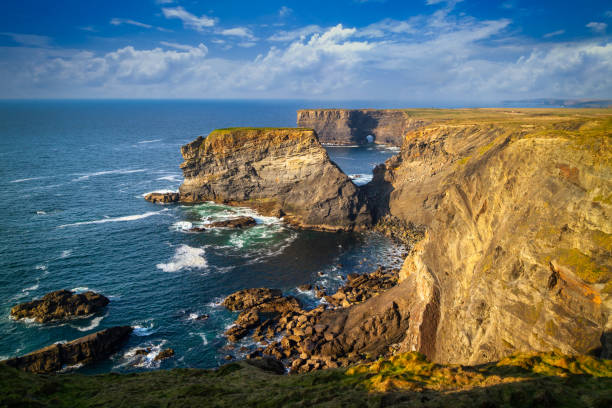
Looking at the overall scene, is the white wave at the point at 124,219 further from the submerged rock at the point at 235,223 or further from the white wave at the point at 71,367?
the white wave at the point at 71,367

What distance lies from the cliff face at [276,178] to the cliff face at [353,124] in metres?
101

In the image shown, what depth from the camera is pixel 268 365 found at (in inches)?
1305

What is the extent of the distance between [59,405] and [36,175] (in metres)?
109

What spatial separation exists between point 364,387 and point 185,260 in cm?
4843

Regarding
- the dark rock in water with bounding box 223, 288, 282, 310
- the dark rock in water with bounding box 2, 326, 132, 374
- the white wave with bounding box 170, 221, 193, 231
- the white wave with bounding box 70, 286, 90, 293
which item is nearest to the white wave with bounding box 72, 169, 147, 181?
the white wave with bounding box 170, 221, 193, 231

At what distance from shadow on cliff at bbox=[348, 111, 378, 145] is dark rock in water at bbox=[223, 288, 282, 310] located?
13972cm

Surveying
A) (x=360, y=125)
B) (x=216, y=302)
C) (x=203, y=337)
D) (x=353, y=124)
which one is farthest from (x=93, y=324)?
(x=360, y=125)

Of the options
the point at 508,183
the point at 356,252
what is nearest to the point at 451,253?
the point at 508,183

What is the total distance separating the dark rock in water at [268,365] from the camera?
32084 millimetres

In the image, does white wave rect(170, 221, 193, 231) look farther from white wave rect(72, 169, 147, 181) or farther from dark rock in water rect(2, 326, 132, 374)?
white wave rect(72, 169, 147, 181)

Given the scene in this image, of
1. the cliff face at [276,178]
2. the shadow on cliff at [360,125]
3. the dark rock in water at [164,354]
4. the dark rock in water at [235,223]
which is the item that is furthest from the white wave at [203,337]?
the shadow on cliff at [360,125]

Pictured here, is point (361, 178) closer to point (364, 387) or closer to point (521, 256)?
point (521, 256)

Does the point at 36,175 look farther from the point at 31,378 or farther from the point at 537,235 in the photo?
the point at 537,235

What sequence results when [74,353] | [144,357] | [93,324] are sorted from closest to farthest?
[74,353] → [144,357] → [93,324]
